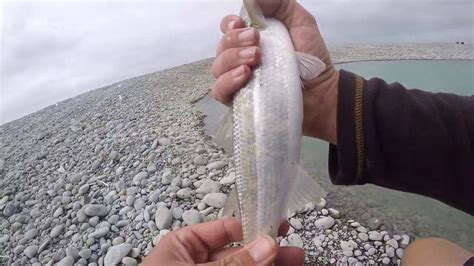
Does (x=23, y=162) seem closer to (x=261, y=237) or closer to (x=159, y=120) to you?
(x=159, y=120)

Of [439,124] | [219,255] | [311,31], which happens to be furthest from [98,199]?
[439,124]

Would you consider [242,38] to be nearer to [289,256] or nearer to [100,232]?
[289,256]

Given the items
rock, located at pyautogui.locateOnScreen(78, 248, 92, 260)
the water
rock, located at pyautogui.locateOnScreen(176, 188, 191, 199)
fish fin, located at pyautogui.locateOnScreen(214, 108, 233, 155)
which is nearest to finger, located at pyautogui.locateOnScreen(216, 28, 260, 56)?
fish fin, located at pyautogui.locateOnScreen(214, 108, 233, 155)

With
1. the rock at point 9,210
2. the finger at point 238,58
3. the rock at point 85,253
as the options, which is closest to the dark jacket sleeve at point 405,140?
the finger at point 238,58

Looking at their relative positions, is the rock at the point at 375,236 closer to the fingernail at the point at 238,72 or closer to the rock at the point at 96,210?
the fingernail at the point at 238,72

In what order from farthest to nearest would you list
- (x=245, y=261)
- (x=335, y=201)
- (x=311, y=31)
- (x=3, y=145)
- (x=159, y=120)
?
(x=3, y=145) → (x=159, y=120) → (x=335, y=201) → (x=311, y=31) → (x=245, y=261)

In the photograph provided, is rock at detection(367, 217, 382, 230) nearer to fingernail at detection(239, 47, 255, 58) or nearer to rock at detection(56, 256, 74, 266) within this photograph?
fingernail at detection(239, 47, 255, 58)

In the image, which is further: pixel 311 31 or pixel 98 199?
pixel 98 199
